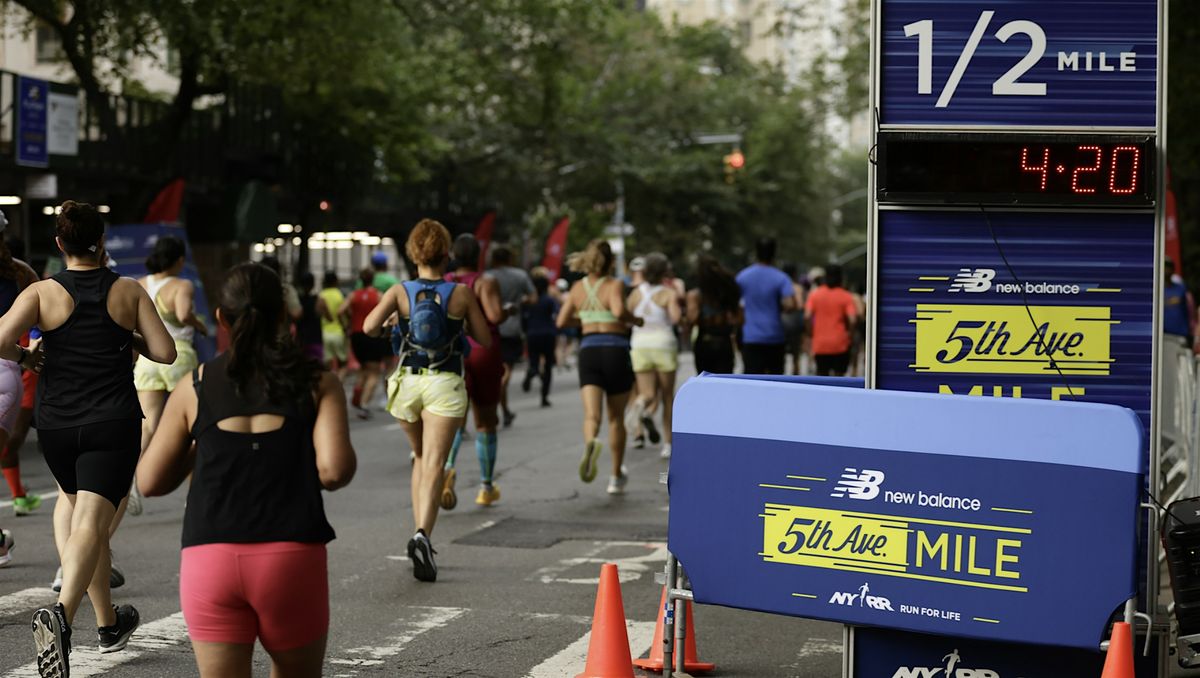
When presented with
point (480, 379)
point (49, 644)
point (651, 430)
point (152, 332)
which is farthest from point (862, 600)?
point (651, 430)

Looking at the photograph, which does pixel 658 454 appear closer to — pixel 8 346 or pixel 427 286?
pixel 427 286

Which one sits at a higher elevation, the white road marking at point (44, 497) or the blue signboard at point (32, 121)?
the blue signboard at point (32, 121)

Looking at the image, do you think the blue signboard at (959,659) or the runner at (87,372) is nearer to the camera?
the blue signboard at (959,659)

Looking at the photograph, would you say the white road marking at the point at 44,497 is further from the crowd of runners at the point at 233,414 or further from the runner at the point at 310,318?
the runner at the point at 310,318

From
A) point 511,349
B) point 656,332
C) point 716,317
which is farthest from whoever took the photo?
point 511,349

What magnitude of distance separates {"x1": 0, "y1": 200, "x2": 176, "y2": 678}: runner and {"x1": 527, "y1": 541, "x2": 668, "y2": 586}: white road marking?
9.44ft

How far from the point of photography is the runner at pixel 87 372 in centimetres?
660

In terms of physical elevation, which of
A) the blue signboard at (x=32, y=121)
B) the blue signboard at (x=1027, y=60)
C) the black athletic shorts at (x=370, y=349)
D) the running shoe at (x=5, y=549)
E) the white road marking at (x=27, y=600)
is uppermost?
the blue signboard at (x=32, y=121)

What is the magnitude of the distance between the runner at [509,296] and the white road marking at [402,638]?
210 inches

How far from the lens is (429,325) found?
9320 millimetres

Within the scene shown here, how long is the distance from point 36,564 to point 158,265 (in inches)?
79.9

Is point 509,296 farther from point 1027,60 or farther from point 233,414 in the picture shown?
point 233,414

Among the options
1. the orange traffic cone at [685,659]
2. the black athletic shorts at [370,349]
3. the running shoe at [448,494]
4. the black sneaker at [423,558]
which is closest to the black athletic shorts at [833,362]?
the black athletic shorts at [370,349]

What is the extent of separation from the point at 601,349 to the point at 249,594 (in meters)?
8.26
